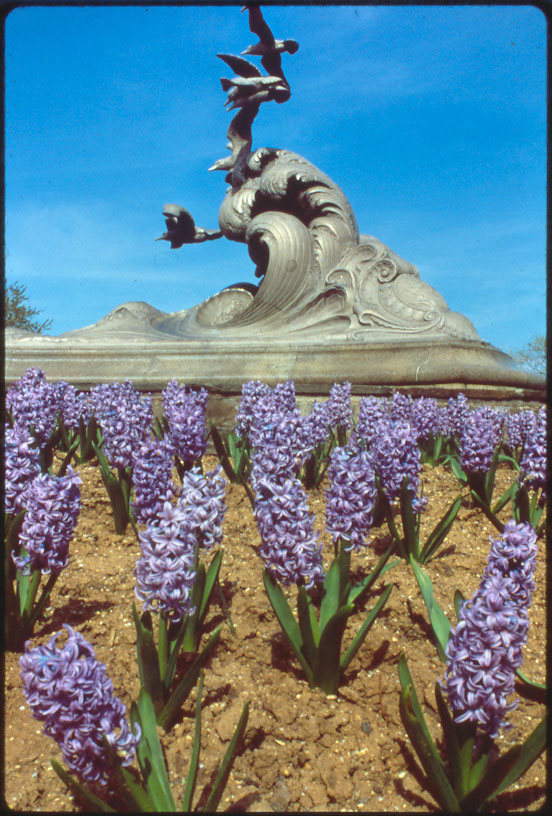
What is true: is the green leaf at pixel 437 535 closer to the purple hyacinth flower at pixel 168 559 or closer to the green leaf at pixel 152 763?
the purple hyacinth flower at pixel 168 559

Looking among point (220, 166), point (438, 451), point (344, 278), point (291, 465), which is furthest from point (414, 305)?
point (291, 465)

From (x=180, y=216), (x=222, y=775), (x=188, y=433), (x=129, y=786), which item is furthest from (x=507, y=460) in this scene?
(x=180, y=216)

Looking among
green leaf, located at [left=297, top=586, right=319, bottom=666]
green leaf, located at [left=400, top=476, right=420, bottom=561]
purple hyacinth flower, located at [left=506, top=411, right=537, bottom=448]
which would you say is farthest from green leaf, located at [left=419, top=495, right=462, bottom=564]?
purple hyacinth flower, located at [left=506, top=411, right=537, bottom=448]

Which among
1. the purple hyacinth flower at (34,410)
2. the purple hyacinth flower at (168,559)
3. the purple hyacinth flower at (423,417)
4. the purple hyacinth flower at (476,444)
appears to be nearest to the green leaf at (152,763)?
the purple hyacinth flower at (168,559)

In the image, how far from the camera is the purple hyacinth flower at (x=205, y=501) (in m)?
2.00

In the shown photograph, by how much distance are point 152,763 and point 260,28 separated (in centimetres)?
1137

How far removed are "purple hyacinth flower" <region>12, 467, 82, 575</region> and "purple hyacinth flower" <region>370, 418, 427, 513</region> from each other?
137 centimetres

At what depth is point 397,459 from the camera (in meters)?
2.83

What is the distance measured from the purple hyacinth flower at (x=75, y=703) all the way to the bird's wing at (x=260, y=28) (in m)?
11.1

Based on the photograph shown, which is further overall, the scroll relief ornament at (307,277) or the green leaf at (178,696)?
the scroll relief ornament at (307,277)

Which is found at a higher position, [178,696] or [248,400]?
[248,400]

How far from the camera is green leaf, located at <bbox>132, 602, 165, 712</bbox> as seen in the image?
168 cm

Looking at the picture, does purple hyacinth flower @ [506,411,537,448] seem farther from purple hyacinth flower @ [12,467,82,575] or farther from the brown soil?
purple hyacinth flower @ [12,467,82,575]

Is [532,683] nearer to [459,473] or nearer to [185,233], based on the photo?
[459,473]
